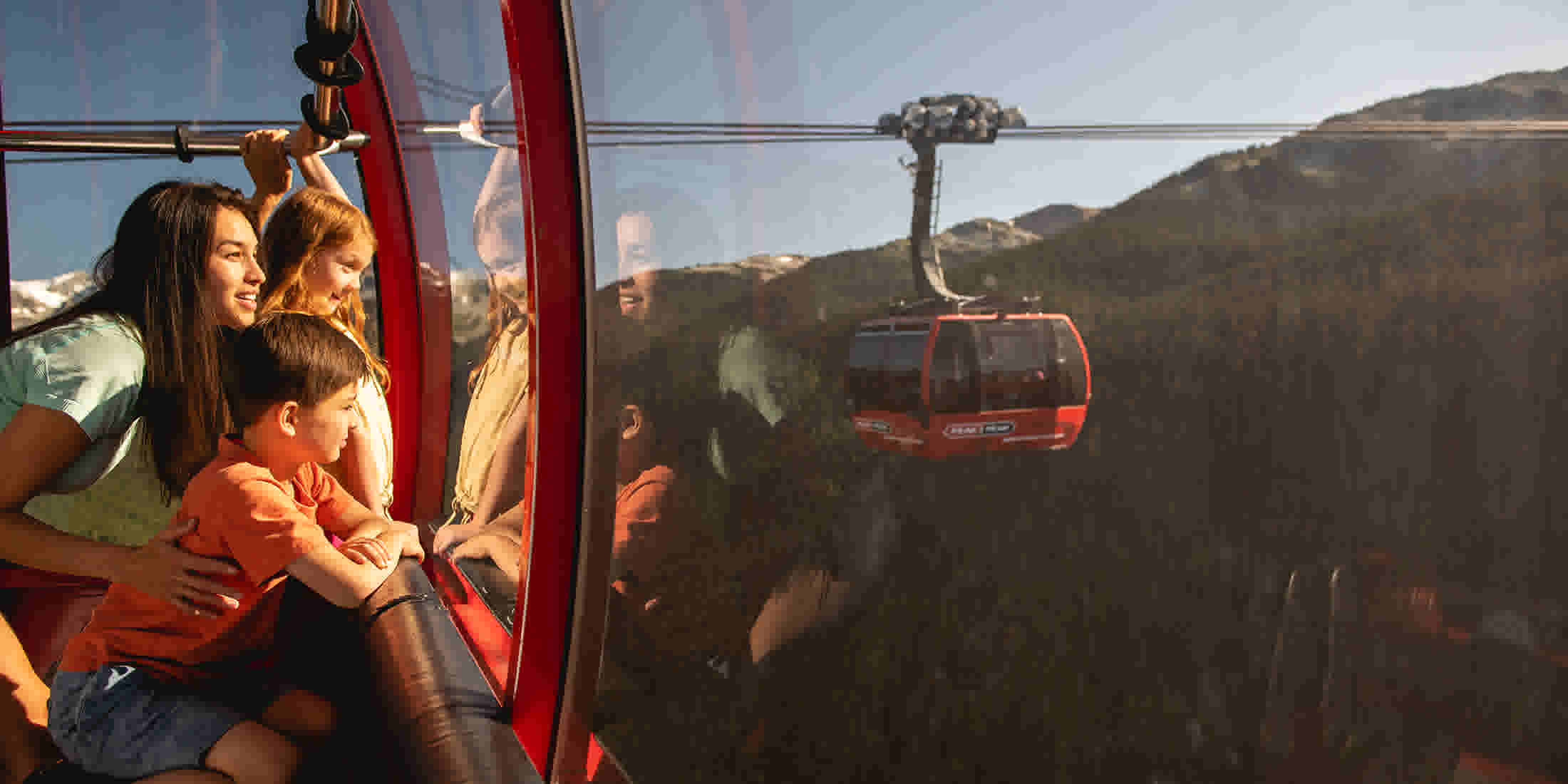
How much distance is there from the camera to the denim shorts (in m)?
1.23

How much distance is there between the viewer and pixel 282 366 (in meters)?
1.38

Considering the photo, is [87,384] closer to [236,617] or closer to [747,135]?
[236,617]

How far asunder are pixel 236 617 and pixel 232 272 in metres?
0.77

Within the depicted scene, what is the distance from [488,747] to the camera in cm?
131

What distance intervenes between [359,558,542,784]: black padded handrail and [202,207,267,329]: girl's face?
2.07 feet

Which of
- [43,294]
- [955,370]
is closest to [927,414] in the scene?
[955,370]

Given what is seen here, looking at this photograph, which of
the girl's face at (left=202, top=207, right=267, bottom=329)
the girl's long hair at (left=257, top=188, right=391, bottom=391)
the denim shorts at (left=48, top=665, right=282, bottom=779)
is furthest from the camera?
the girl's long hair at (left=257, top=188, right=391, bottom=391)

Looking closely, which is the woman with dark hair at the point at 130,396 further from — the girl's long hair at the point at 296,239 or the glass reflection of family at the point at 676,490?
the glass reflection of family at the point at 676,490

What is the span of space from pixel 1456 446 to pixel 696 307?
124cm

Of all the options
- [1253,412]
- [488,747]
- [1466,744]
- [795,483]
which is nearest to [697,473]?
[795,483]

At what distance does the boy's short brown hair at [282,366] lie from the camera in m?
1.38

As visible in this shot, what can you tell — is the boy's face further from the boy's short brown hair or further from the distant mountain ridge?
the distant mountain ridge

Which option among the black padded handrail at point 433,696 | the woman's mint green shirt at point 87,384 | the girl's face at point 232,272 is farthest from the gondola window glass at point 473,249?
the woman's mint green shirt at point 87,384

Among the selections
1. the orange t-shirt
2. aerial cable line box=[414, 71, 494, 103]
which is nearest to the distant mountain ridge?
aerial cable line box=[414, 71, 494, 103]
